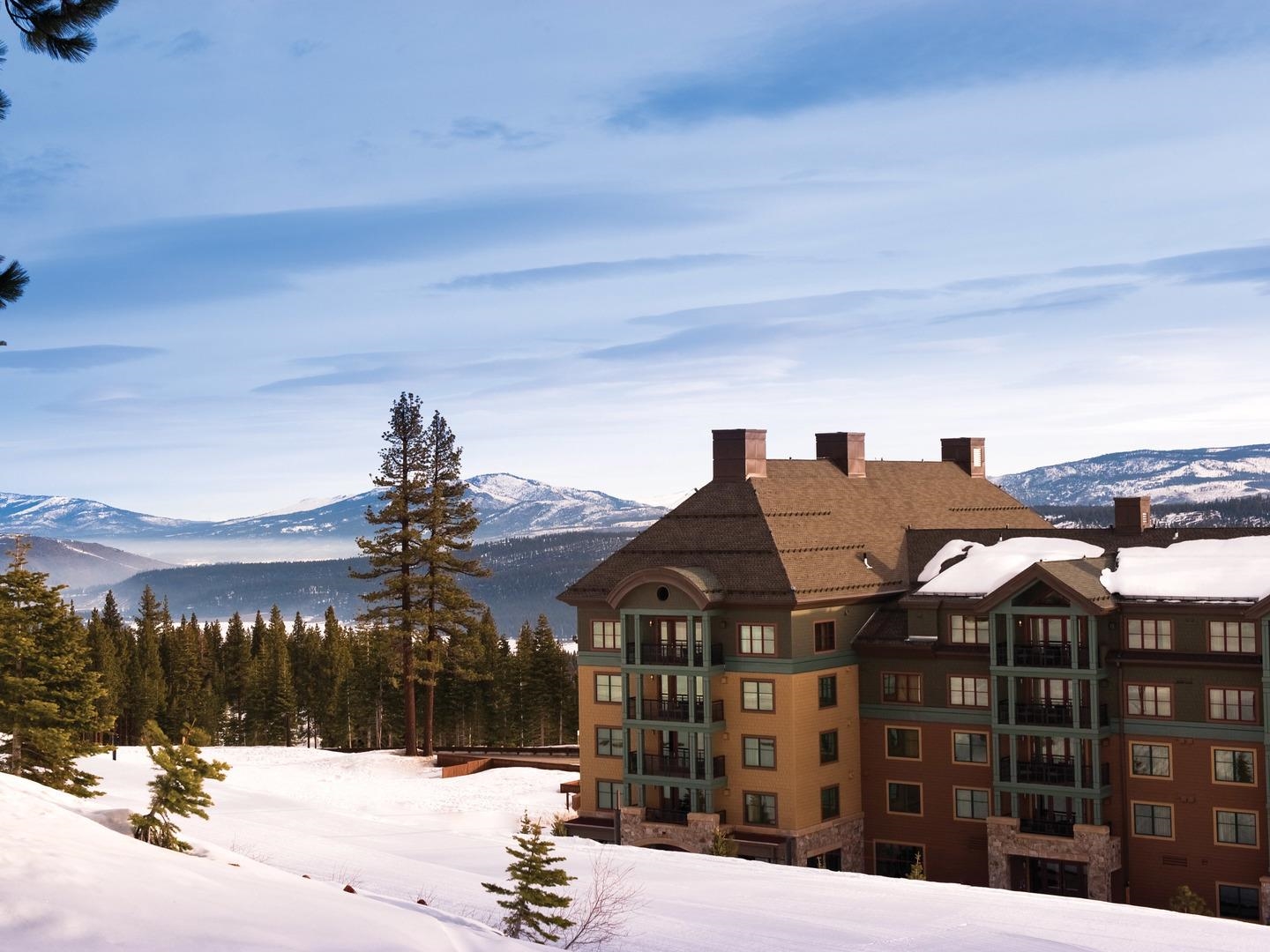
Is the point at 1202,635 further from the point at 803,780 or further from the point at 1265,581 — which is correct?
the point at 803,780

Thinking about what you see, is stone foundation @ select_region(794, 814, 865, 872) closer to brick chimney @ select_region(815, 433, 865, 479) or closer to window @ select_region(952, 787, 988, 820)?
window @ select_region(952, 787, 988, 820)

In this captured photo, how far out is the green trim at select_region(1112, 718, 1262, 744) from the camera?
42.5 m

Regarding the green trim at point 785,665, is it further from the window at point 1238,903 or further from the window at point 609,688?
the window at point 1238,903

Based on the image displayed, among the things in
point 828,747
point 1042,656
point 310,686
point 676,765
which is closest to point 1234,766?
point 1042,656

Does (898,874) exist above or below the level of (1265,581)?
below

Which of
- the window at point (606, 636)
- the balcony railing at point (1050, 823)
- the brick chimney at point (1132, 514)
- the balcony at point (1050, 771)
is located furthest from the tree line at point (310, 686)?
the balcony railing at point (1050, 823)

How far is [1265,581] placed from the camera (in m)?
42.8

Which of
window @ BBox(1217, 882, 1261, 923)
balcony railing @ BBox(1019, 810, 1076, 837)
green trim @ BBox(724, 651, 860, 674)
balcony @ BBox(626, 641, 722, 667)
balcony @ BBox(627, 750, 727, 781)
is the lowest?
window @ BBox(1217, 882, 1261, 923)

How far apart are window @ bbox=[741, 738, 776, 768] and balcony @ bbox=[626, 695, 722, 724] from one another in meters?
1.31

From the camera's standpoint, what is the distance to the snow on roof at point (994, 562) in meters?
47.8

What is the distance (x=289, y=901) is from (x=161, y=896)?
6.59ft

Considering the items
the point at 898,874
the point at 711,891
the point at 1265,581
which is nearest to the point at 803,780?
the point at 898,874

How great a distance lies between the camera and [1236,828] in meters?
42.7

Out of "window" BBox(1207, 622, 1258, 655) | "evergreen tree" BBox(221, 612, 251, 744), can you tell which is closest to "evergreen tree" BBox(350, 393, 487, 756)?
"window" BBox(1207, 622, 1258, 655)
